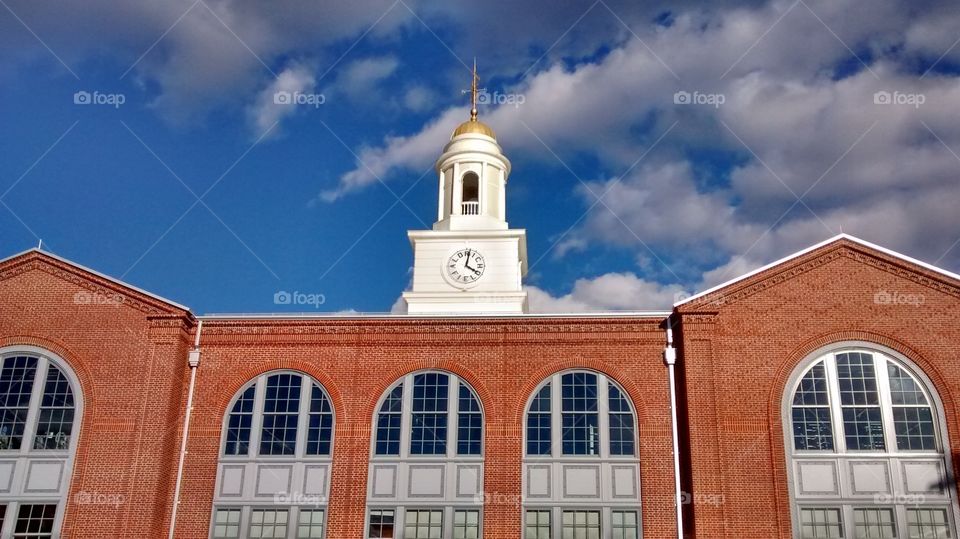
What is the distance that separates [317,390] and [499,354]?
5369 millimetres

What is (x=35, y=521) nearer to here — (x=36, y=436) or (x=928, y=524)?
(x=36, y=436)

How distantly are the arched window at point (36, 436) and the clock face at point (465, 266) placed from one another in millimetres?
13164

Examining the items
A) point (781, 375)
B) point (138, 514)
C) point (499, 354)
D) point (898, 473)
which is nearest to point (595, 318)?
point (499, 354)

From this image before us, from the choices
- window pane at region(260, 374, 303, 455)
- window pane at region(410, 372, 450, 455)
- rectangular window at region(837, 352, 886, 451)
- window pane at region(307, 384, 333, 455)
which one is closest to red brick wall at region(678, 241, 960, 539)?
rectangular window at region(837, 352, 886, 451)

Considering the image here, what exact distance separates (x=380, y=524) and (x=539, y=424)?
515cm

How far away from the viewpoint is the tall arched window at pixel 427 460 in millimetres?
24312

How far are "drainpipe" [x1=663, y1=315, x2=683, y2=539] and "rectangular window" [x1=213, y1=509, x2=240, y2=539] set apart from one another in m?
11.9

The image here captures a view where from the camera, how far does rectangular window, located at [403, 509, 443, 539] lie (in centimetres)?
2417

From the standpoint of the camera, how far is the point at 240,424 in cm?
2556

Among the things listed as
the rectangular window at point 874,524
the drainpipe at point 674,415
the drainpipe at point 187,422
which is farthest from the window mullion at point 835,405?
the drainpipe at point 187,422

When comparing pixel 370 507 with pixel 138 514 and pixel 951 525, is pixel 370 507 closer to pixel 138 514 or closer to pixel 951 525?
pixel 138 514

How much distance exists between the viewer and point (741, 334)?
24.8m

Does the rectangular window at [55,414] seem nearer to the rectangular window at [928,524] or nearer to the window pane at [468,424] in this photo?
the window pane at [468,424]

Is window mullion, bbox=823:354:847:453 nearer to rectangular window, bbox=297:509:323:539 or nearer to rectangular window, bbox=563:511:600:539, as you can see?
rectangular window, bbox=563:511:600:539
